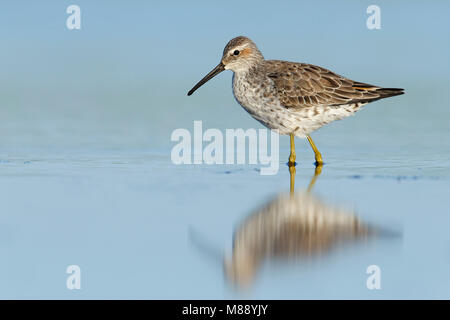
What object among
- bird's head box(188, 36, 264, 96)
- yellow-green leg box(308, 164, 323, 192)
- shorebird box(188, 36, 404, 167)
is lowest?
yellow-green leg box(308, 164, 323, 192)

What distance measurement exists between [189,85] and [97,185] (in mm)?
9572

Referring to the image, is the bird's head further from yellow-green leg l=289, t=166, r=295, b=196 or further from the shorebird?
yellow-green leg l=289, t=166, r=295, b=196

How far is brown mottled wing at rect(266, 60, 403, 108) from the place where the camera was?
40.6ft

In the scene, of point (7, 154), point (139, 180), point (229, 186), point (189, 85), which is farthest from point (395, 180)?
point (189, 85)

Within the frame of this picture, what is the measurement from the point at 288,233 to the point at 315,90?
16.1 ft

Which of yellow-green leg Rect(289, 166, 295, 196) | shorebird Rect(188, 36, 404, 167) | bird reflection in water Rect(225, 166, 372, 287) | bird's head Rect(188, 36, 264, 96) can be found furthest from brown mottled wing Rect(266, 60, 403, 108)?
bird reflection in water Rect(225, 166, 372, 287)

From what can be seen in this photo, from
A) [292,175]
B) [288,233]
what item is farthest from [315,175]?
[288,233]

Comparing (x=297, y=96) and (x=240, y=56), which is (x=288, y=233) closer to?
(x=297, y=96)

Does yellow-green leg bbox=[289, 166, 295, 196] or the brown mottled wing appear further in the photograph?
the brown mottled wing

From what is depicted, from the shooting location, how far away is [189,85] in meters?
19.7

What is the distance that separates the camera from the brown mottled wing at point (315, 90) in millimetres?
12383

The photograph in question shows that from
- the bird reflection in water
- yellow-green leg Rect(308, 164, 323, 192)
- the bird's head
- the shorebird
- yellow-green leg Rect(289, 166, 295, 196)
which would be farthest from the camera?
the bird's head

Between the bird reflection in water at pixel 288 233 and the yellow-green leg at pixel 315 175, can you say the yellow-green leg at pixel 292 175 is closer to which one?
the yellow-green leg at pixel 315 175

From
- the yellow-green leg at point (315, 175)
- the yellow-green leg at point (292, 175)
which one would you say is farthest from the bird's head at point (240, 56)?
the yellow-green leg at point (315, 175)
